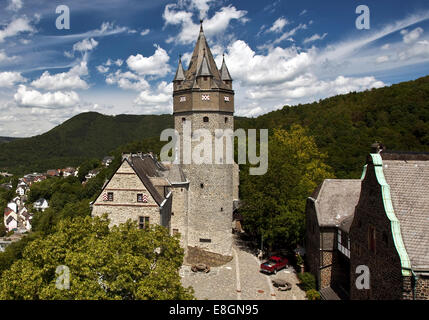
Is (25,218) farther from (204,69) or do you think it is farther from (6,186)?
(204,69)

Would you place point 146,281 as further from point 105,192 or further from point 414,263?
point 105,192

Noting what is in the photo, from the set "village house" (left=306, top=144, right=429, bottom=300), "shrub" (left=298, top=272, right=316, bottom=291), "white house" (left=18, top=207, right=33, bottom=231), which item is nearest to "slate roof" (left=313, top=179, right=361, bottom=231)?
"shrub" (left=298, top=272, right=316, bottom=291)

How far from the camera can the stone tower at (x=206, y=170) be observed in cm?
2870

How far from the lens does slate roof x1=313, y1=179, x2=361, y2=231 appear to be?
75.0 ft

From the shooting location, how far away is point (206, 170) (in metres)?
29.0

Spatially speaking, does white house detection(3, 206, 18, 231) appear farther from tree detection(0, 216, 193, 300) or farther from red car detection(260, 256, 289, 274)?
tree detection(0, 216, 193, 300)

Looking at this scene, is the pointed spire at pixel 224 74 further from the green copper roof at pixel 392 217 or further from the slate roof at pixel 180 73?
the green copper roof at pixel 392 217

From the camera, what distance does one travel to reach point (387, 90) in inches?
3302

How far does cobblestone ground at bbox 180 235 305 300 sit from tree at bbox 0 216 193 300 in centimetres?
973

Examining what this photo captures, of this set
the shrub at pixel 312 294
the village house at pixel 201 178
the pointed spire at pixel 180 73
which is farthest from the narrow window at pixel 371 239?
the pointed spire at pixel 180 73

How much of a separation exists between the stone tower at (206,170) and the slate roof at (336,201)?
8.69 meters
